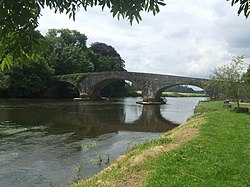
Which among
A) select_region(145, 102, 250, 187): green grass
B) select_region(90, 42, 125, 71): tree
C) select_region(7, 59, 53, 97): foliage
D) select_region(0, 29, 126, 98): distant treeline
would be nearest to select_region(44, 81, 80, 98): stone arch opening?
select_region(0, 29, 126, 98): distant treeline

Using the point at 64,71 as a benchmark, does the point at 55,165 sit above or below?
below

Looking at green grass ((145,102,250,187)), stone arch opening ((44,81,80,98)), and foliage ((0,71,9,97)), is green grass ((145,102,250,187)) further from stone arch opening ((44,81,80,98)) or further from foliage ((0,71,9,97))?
stone arch opening ((44,81,80,98))

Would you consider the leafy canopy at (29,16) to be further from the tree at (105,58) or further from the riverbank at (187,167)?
the tree at (105,58)

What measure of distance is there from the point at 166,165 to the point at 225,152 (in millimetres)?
2465

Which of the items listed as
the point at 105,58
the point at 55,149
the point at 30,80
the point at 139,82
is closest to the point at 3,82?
the point at 30,80

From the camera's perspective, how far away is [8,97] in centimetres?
5581

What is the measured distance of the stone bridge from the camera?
54.8m

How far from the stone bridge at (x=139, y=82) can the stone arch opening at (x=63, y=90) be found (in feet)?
10.5

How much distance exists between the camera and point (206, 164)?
834cm

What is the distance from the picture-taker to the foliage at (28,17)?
2592 millimetres

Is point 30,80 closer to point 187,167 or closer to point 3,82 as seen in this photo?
point 3,82

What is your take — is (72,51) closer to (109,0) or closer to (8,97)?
(8,97)

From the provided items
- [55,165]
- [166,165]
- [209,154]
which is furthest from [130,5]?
[55,165]

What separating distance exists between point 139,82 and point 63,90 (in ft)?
67.2
